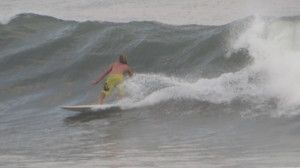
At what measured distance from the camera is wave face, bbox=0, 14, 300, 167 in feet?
44.4

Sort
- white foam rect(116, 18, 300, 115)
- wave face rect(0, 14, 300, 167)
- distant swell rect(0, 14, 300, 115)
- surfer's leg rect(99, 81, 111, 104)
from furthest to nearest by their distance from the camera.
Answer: surfer's leg rect(99, 81, 111, 104) < distant swell rect(0, 14, 300, 115) < white foam rect(116, 18, 300, 115) < wave face rect(0, 14, 300, 167)

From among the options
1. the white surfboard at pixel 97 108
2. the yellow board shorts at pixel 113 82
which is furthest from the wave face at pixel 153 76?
the yellow board shorts at pixel 113 82

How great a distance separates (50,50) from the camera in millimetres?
22922

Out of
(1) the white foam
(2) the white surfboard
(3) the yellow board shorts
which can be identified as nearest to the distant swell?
(1) the white foam

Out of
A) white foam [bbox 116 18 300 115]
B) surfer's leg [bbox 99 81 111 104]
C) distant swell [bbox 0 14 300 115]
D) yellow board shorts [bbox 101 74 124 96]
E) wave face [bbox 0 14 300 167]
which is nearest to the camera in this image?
wave face [bbox 0 14 300 167]

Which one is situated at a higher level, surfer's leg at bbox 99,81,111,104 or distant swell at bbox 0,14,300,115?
distant swell at bbox 0,14,300,115

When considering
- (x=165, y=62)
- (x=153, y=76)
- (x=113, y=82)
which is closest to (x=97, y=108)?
(x=113, y=82)

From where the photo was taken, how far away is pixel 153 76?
56.6ft

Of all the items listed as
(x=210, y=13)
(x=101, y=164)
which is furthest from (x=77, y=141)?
(x=210, y=13)

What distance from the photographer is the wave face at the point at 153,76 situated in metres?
13.5

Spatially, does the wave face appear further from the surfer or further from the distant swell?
→ the surfer

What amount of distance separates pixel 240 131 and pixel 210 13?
16888 mm

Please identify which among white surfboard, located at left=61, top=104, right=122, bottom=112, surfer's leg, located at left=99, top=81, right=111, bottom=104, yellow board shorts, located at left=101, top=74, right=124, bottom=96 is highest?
yellow board shorts, located at left=101, top=74, right=124, bottom=96

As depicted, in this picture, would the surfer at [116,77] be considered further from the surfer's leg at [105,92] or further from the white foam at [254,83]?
the white foam at [254,83]
